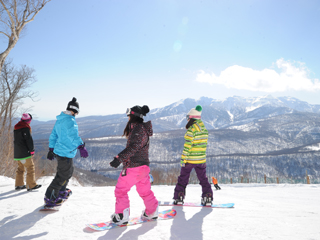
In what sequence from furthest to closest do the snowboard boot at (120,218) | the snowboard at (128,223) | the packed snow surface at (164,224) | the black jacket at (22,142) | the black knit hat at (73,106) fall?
the black jacket at (22,142)
the black knit hat at (73,106)
the snowboard boot at (120,218)
the snowboard at (128,223)
the packed snow surface at (164,224)

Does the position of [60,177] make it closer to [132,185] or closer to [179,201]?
[132,185]

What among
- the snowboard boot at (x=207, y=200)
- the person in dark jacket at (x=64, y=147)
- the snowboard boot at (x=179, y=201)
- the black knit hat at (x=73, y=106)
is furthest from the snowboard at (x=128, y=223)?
the black knit hat at (x=73, y=106)

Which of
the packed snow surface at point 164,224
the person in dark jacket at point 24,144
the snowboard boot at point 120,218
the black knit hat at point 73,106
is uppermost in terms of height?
the black knit hat at point 73,106

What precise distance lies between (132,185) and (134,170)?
22 centimetres

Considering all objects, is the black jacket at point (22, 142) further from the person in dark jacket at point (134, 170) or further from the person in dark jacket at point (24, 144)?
the person in dark jacket at point (134, 170)

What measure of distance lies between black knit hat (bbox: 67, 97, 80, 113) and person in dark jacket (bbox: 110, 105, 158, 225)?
4.63ft

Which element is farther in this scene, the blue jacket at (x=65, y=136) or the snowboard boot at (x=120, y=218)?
the blue jacket at (x=65, y=136)

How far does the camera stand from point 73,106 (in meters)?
4.18

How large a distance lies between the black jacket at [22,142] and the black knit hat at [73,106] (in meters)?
1.95

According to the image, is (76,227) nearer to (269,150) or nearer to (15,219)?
(15,219)

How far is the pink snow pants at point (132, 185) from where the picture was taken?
3117 mm

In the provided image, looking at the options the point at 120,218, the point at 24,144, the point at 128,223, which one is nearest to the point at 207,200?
the point at 128,223

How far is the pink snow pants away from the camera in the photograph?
10.2ft

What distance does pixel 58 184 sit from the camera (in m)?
3.99
